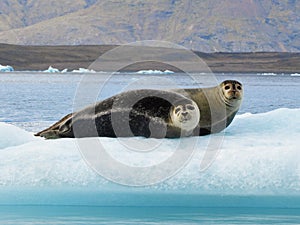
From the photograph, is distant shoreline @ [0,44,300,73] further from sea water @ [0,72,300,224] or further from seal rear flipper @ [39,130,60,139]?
sea water @ [0,72,300,224]

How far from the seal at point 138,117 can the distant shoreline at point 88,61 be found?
107885 millimetres

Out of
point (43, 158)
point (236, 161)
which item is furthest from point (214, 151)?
point (43, 158)

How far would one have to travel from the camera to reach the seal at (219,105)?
329 inches

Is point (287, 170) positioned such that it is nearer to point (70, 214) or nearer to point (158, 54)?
point (70, 214)

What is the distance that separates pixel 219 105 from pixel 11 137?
2.19 m

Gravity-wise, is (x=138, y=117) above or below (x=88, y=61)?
below

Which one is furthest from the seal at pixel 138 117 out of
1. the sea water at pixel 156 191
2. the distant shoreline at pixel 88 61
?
the distant shoreline at pixel 88 61

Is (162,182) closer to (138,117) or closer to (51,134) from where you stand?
(138,117)

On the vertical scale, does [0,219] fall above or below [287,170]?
below

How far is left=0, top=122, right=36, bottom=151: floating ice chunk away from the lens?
25.9ft

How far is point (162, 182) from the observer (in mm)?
6645

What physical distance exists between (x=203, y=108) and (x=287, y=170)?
1823 millimetres

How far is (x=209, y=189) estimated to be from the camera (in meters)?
6.60

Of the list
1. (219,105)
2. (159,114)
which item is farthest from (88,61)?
(159,114)
